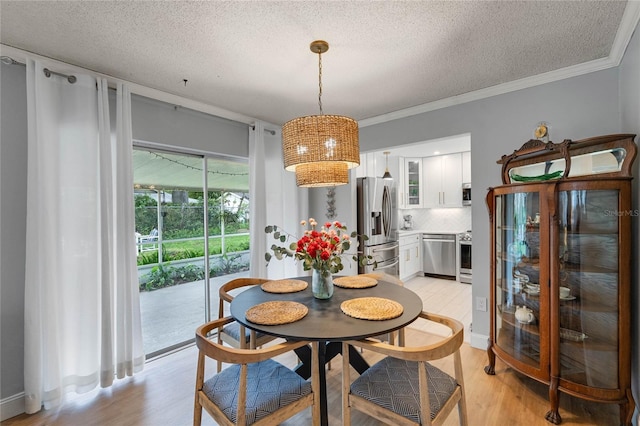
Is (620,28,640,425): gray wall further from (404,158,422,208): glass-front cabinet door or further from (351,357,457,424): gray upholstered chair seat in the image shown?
(404,158,422,208): glass-front cabinet door

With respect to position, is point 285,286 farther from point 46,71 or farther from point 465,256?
point 465,256

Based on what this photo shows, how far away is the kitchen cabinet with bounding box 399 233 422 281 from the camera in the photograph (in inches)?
209

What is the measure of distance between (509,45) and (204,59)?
221 cm

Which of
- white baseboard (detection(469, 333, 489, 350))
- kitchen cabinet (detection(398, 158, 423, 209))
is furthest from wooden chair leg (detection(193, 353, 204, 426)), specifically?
kitchen cabinet (detection(398, 158, 423, 209))

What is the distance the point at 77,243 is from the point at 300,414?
6.82 feet

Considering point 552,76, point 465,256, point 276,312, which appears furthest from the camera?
point 465,256

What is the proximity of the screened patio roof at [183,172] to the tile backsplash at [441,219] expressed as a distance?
384 centimetres

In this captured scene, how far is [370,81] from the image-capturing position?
2.62 metres

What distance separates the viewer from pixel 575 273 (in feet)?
6.66

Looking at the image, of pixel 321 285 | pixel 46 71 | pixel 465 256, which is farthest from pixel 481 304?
pixel 46 71

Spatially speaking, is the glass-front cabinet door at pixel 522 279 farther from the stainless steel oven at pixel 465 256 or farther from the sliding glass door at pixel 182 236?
the stainless steel oven at pixel 465 256

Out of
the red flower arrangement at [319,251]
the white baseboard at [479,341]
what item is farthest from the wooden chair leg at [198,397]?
the white baseboard at [479,341]

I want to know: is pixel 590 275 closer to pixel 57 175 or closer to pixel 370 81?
pixel 370 81

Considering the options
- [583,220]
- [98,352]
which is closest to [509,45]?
[583,220]
